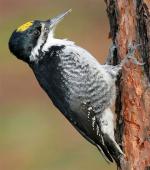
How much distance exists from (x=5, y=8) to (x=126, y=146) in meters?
18.5

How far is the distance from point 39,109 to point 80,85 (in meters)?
9.22

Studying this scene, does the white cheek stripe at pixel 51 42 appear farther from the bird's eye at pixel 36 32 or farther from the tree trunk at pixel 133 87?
the tree trunk at pixel 133 87

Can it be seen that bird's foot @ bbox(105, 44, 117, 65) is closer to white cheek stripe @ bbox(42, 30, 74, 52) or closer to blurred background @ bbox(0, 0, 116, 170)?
white cheek stripe @ bbox(42, 30, 74, 52)

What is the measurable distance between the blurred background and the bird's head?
4718 mm

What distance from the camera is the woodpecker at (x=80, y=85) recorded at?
25.4ft

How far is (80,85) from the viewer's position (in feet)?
25.7

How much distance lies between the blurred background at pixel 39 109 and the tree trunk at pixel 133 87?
5.31 meters

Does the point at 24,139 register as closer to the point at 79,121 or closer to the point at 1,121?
the point at 1,121

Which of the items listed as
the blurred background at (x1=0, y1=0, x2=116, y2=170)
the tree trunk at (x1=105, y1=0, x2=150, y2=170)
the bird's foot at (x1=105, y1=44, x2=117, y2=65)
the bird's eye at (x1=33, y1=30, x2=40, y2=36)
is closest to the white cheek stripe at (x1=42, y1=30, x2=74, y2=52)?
the bird's eye at (x1=33, y1=30, x2=40, y2=36)

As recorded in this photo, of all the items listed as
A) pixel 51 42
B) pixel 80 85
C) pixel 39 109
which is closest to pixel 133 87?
pixel 80 85

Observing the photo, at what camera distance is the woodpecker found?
25.4ft

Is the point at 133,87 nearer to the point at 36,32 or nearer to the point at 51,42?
the point at 51,42

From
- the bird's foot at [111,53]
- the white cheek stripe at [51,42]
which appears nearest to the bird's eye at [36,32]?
the white cheek stripe at [51,42]

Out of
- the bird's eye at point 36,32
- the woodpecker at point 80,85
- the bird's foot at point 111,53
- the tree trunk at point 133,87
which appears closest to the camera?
the tree trunk at point 133,87
